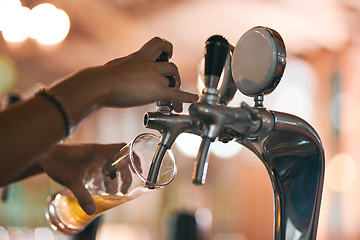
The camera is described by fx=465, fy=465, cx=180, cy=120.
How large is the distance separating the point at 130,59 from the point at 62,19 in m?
2.61

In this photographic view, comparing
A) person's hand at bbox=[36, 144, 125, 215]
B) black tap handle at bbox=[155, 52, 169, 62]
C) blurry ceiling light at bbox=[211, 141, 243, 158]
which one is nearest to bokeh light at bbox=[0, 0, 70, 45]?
person's hand at bbox=[36, 144, 125, 215]

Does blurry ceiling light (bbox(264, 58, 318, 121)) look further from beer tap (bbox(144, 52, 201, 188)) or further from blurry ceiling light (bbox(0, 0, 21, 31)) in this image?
beer tap (bbox(144, 52, 201, 188))

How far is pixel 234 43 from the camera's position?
6.35 m

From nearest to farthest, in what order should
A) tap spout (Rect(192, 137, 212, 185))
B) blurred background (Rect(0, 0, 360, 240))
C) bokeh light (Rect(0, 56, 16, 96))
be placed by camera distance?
tap spout (Rect(192, 137, 212, 185)), blurred background (Rect(0, 0, 360, 240)), bokeh light (Rect(0, 56, 16, 96))

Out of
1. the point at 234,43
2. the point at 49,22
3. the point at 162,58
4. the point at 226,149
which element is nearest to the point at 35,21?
the point at 49,22

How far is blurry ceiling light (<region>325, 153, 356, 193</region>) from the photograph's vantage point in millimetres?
5383

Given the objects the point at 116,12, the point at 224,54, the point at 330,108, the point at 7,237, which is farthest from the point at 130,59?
the point at 330,108

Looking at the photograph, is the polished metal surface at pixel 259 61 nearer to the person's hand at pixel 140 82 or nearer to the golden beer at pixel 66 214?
the person's hand at pixel 140 82

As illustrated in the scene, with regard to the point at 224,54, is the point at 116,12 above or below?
above

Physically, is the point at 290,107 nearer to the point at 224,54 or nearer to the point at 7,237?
the point at 7,237

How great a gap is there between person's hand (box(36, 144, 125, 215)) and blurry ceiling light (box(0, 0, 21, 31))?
7.81 ft

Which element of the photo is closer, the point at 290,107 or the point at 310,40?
the point at 310,40

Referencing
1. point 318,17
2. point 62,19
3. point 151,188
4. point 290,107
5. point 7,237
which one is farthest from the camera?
point 290,107

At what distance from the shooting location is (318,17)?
4.89m
